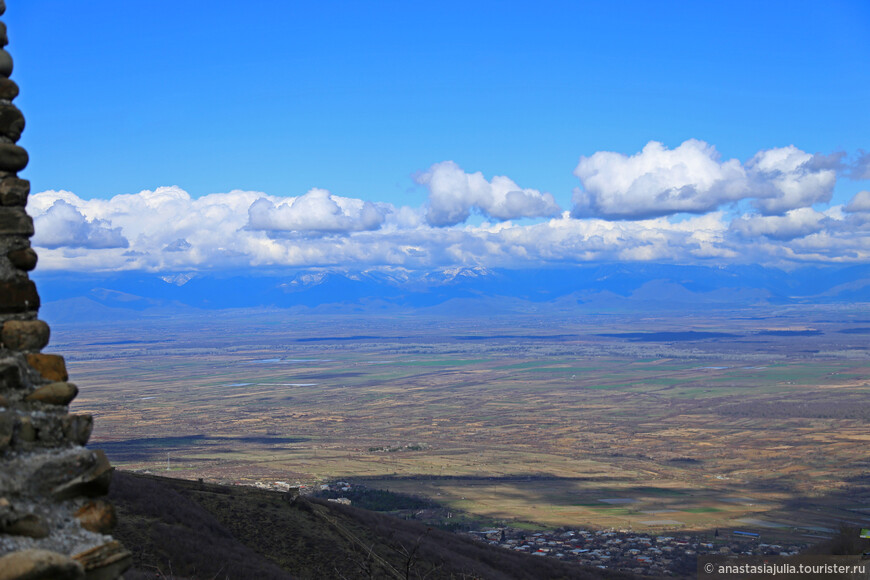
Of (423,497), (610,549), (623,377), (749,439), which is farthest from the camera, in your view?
(623,377)

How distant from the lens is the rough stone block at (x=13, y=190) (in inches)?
235

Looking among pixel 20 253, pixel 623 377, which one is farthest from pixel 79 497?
pixel 623 377

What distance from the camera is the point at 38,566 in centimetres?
487

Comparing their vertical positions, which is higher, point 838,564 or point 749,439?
point 838,564

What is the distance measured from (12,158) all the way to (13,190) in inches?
11.5

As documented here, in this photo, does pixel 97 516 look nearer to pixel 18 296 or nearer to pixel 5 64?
pixel 18 296

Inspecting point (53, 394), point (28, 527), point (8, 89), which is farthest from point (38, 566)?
point (8, 89)

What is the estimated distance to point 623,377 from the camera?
186m

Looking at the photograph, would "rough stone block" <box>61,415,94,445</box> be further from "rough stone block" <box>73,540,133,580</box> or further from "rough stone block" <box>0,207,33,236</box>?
"rough stone block" <box>0,207,33,236</box>

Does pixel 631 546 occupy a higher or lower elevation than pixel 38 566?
lower

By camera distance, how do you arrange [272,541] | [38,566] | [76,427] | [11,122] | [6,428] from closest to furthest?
[38,566] → [6,428] → [76,427] → [11,122] → [272,541]

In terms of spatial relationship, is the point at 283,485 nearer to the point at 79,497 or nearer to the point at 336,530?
the point at 336,530

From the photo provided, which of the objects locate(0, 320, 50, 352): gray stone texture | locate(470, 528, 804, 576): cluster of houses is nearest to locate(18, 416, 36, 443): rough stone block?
locate(0, 320, 50, 352): gray stone texture

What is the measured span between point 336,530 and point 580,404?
387ft
